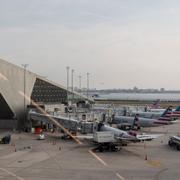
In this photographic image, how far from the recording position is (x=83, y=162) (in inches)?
1757

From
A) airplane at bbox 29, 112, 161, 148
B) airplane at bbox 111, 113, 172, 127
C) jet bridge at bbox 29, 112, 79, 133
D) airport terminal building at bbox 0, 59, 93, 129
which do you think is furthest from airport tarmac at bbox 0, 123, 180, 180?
airport terminal building at bbox 0, 59, 93, 129

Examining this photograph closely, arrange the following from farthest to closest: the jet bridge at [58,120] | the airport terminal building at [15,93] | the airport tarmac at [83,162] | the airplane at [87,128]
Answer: the airport terminal building at [15,93], the jet bridge at [58,120], the airplane at [87,128], the airport tarmac at [83,162]

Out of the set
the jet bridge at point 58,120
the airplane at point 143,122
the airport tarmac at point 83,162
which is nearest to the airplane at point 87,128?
the jet bridge at point 58,120

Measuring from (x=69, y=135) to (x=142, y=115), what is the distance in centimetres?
3548

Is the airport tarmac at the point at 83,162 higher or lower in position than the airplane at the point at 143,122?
lower

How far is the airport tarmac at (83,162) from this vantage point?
123 feet

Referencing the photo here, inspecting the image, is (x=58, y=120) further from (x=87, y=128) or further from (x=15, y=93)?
(x=15, y=93)

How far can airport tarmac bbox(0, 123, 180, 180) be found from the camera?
123 ft

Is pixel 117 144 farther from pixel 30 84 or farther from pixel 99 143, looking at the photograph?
pixel 30 84

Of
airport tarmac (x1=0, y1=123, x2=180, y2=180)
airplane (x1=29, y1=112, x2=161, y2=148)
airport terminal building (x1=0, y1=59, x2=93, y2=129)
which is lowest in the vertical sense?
airport tarmac (x1=0, y1=123, x2=180, y2=180)

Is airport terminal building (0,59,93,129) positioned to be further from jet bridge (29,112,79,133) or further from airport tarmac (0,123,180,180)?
airport tarmac (0,123,180,180)

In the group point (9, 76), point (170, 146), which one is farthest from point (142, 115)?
point (170, 146)

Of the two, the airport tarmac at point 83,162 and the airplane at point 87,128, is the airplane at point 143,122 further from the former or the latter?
the airport tarmac at point 83,162

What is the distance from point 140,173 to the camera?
1515 inches
